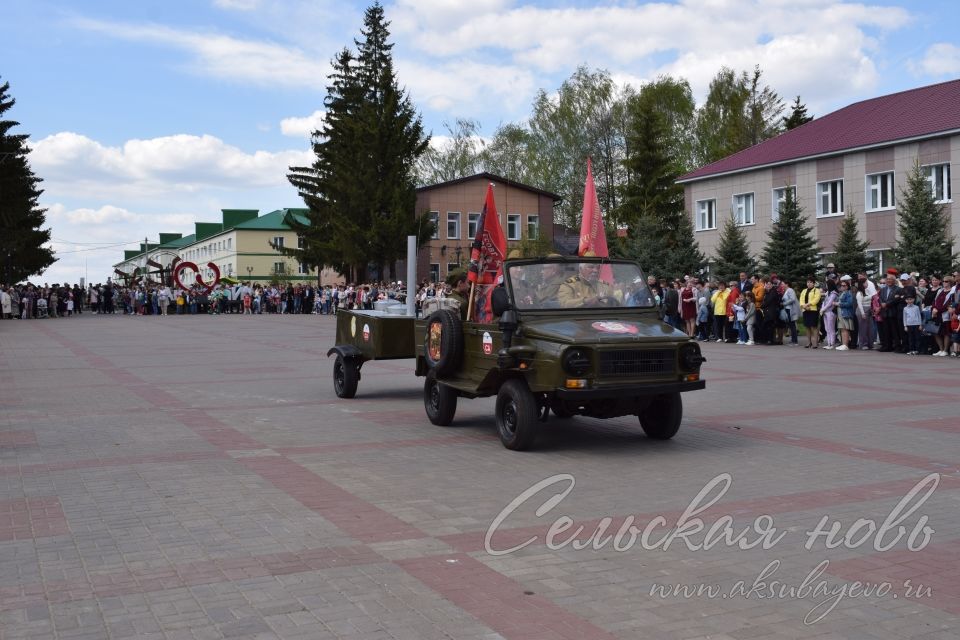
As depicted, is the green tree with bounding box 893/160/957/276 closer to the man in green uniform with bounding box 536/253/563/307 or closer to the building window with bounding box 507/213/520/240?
the man in green uniform with bounding box 536/253/563/307

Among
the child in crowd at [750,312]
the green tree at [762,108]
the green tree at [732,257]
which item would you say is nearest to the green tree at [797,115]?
the green tree at [762,108]

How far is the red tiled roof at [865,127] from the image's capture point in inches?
1510

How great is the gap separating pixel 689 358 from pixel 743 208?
3995cm

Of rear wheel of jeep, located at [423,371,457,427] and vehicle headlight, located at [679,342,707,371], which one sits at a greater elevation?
vehicle headlight, located at [679,342,707,371]

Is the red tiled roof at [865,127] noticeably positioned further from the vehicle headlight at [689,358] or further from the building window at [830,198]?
the vehicle headlight at [689,358]

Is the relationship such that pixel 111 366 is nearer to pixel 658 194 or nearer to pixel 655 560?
pixel 655 560

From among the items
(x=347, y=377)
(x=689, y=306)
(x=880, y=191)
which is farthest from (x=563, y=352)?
(x=880, y=191)

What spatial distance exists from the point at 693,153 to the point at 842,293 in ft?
142

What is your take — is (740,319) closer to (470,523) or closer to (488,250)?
(488,250)

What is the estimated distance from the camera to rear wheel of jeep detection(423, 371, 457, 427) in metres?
11.2

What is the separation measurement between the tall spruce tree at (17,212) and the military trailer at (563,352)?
4573 centimetres

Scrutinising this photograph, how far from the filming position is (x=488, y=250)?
37.7ft

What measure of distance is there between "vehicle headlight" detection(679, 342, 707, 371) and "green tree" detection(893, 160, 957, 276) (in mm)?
22531

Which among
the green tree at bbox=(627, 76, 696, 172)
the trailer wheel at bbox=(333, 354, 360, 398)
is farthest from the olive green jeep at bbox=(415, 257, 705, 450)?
the green tree at bbox=(627, 76, 696, 172)
